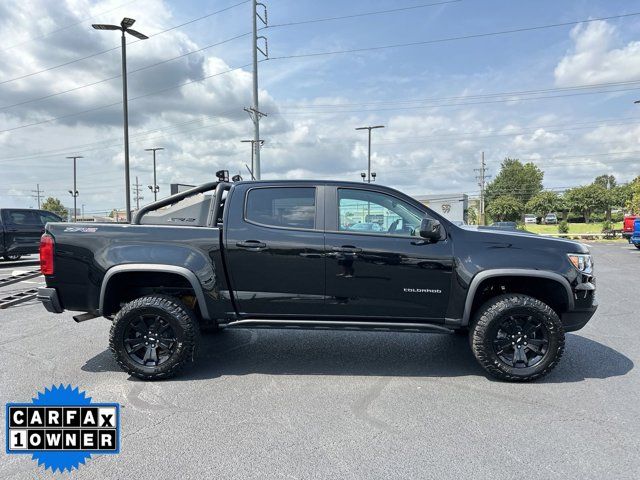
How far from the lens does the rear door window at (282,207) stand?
4223mm

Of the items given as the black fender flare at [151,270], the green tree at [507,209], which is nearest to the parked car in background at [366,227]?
the black fender flare at [151,270]

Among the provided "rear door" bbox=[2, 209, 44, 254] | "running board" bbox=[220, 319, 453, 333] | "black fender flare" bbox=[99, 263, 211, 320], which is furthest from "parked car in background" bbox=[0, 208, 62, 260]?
"running board" bbox=[220, 319, 453, 333]

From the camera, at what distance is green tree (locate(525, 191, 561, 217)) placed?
7550cm

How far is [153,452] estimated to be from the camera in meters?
2.85

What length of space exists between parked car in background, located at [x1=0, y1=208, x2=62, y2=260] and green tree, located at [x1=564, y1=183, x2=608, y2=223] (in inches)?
2861

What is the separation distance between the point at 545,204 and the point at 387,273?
81746 mm

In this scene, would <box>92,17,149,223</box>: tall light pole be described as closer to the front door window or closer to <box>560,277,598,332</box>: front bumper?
the front door window

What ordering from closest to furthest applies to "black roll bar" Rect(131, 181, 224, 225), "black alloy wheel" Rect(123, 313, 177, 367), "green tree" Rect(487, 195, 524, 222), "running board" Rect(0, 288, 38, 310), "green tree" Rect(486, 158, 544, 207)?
1. "black alloy wheel" Rect(123, 313, 177, 367)
2. "black roll bar" Rect(131, 181, 224, 225)
3. "running board" Rect(0, 288, 38, 310)
4. "green tree" Rect(487, 195, 524, 222)
5. "green tree" Rect(486, 158, 544, 207)

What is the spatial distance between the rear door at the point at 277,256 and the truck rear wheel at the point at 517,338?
157 cm

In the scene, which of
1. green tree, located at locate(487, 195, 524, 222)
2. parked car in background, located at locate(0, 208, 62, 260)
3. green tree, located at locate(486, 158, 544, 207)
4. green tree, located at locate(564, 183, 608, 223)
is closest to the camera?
parked car in background, located at locate(0, 208, 62, 260)

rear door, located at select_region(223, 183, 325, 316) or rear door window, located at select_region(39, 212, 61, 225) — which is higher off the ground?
rear door window, located at select_region(39, 212, 61, 225)

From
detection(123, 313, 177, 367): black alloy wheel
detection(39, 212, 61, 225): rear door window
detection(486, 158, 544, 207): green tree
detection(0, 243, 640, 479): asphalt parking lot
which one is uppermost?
detection(486, 158, 544, 207): green tree

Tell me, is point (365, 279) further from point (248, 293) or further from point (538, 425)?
point (538, 425)

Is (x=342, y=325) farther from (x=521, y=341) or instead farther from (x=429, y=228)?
(x=521, y=341)
